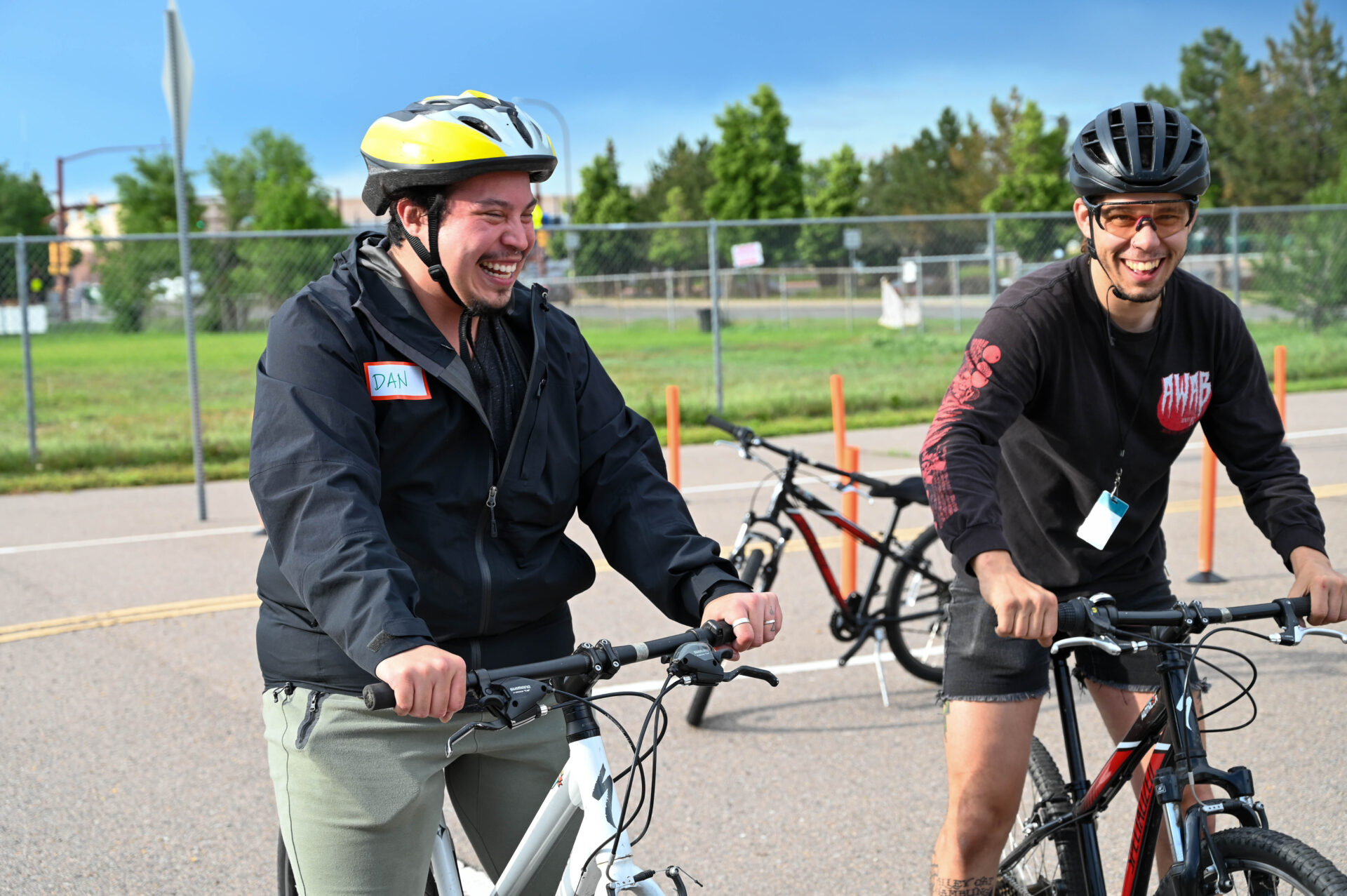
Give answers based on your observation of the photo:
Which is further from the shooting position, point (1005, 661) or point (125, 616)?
point (125, 616)

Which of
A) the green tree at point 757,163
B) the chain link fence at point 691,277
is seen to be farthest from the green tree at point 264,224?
the green tree at point 757,163

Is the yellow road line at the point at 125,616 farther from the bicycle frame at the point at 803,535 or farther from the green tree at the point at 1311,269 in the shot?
the green tree at the point at 1311,269

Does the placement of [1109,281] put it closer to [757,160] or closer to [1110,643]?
[1110,643]

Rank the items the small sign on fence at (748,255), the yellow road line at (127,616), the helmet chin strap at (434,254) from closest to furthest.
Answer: the helmet chin strap at (434,254)
the yellow road line at (127,616)
the small sign on fence at (748,255)

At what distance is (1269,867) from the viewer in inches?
87.9

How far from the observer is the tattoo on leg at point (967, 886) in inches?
119

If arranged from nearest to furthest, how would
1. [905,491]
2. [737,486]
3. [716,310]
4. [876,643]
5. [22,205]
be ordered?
[905,491] < [876,643] < [737,486] < [716,310] < [22,205]

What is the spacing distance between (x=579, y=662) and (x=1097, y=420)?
1.51 metres

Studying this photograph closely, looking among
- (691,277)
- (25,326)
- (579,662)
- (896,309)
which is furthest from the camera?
(896,309)

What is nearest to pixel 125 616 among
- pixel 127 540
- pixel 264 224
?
pixel 127 540

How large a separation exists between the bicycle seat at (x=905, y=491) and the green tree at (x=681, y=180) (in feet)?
207

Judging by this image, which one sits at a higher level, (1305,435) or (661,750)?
(1305,435)

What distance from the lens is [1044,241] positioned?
1844 cm

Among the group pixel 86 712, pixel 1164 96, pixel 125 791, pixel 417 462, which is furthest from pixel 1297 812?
pixel 1164 96
